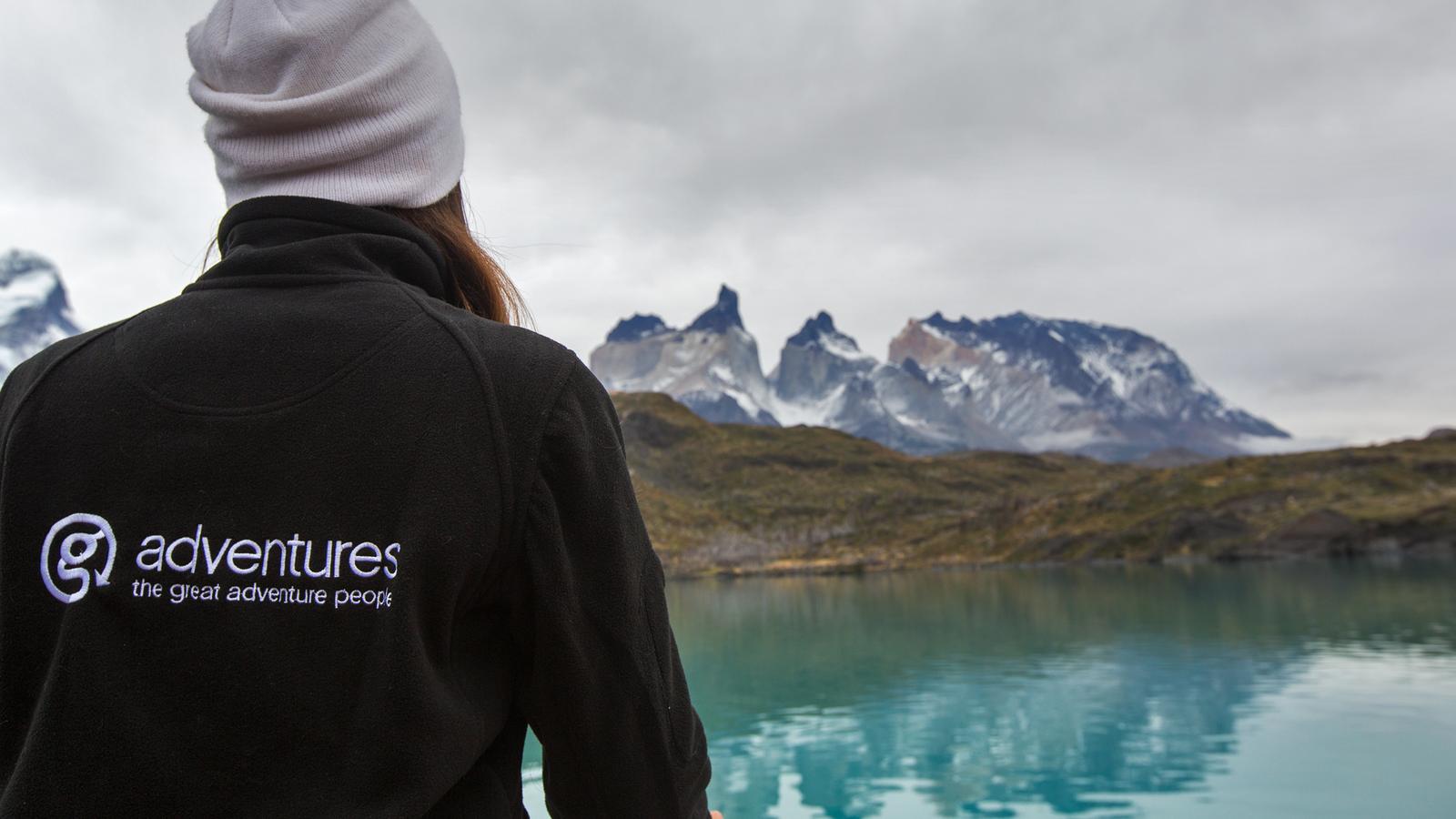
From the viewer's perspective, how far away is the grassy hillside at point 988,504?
97.8 metres

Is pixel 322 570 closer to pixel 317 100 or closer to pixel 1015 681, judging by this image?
pixel 317 100

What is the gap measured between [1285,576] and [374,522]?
285 ft

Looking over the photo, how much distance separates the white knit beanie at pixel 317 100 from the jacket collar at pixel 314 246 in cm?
6

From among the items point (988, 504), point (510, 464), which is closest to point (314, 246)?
point (510, 464)

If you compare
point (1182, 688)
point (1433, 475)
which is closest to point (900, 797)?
point (1182, 688)

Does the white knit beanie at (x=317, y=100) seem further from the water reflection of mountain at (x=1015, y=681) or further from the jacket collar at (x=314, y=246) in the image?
the water reflection of mountain at (x=1015, y=681)

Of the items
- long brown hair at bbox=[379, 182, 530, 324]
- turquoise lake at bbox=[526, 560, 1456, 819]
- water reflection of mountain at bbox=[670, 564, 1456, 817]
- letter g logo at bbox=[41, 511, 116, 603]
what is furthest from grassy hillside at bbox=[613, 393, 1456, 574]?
letter g logo at bbox=[41, 511, 116, 603]

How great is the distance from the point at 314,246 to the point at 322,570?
54 centimetres

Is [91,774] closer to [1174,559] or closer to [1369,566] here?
[1369,566]

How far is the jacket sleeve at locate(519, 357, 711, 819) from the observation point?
1.40 meters

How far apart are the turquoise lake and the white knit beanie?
62.4ft

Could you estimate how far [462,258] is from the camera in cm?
182

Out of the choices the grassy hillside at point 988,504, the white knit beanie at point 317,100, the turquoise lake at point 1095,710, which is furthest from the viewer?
the grassy hillside at point 988,504

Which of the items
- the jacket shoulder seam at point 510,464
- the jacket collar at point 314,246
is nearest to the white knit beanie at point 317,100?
the jacket collar at point 314,246
